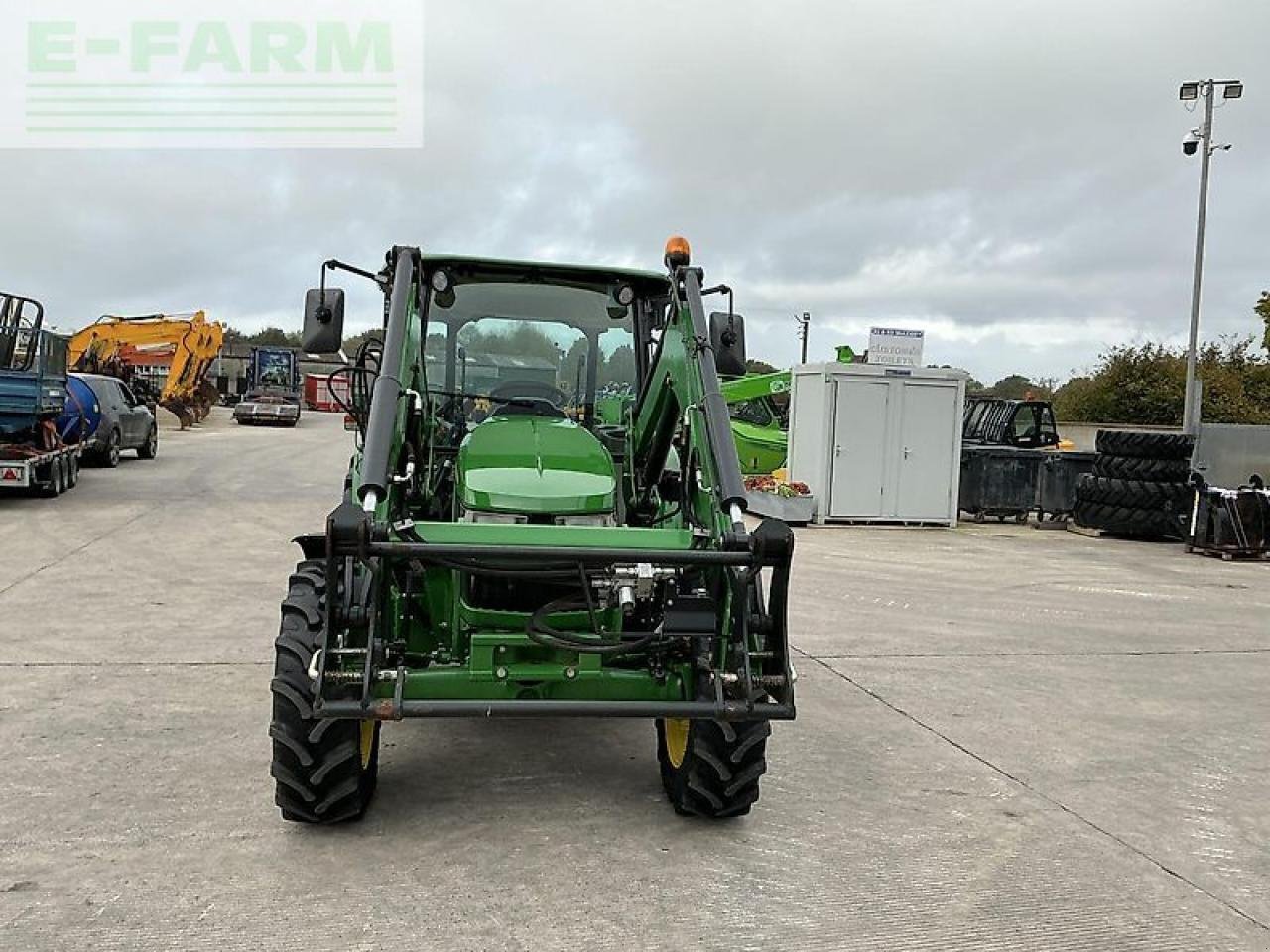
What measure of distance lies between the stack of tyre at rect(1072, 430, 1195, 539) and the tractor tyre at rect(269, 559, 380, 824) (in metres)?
13.4

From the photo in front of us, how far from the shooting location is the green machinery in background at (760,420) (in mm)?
17641

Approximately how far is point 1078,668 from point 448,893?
17.0ft

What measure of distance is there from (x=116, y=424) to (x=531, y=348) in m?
16.7

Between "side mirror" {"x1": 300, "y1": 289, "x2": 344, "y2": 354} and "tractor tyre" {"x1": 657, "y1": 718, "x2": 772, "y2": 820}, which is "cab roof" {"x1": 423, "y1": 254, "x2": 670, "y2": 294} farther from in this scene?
"tractor tyre" {"x1": 657, "y1": 718, "x2": 772, "y2": 820}

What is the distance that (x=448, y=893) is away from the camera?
363cm

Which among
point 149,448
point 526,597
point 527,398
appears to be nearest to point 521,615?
point 526,597

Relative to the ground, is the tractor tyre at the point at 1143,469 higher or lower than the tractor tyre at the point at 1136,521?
higher

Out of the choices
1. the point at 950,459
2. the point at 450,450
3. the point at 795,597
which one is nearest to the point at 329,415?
the point at 950,459

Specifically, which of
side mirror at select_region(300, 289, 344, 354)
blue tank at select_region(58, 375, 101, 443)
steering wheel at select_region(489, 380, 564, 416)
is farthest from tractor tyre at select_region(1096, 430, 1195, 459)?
blue tank at select_region(58, 375, 101, 443)

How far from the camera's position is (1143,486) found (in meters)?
14.9

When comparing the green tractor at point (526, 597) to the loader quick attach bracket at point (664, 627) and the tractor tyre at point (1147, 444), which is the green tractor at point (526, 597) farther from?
the tractor tyre at point (1147, 444)

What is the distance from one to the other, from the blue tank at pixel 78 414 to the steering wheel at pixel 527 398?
13.0m

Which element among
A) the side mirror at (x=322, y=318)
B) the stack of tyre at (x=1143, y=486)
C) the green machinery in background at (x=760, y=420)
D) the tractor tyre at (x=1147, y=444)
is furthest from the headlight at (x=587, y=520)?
the green machinery in background at (x=760, y=420)

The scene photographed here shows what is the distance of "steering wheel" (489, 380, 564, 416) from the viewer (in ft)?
17.7
